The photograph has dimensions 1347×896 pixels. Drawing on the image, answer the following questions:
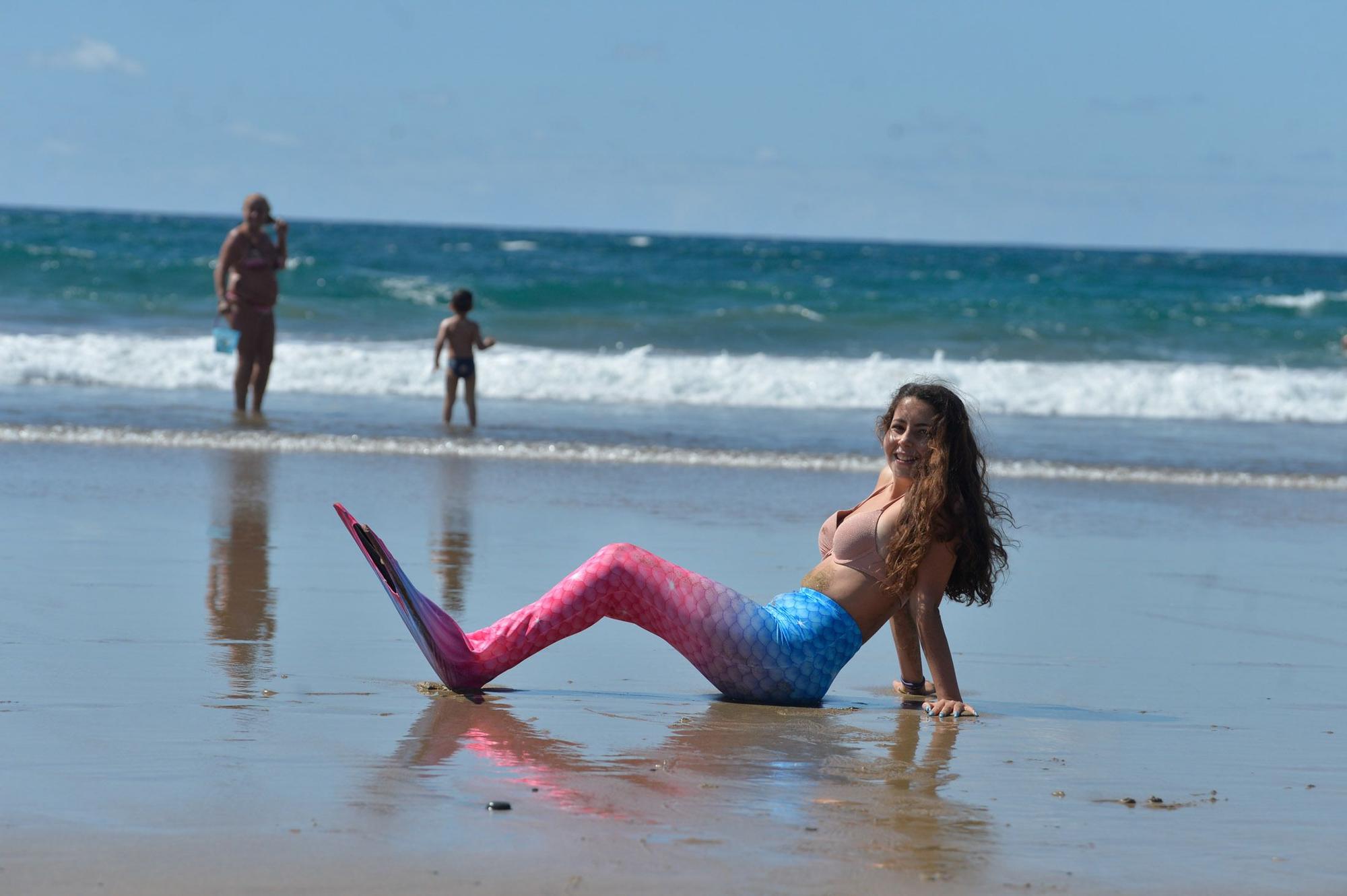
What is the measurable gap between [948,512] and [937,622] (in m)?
0.32

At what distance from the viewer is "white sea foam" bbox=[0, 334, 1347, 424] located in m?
15.8

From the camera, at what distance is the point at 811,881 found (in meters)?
3.04

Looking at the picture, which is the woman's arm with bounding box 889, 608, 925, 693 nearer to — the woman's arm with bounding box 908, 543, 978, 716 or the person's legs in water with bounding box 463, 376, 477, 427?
the woman's arm with bounding box 908, 543, 978, 716

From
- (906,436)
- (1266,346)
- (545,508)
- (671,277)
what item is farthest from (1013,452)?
(671,277)

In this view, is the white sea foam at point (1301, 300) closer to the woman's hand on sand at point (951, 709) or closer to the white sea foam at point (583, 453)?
the white sea foam at point (583, 453)

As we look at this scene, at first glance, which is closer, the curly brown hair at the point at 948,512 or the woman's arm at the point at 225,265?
the curly brown hair at the point at 948,512

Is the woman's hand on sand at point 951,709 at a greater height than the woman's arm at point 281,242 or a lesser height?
lesser

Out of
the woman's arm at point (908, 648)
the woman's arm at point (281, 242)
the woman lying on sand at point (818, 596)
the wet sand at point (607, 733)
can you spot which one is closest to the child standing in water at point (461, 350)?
the woman's arm at point (281, 242)

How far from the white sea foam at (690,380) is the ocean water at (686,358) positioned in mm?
54

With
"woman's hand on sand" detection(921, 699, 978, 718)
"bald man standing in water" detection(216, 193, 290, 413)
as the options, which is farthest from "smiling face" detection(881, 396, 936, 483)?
"bald man standing in water" detection(216, 193, 290, 413)

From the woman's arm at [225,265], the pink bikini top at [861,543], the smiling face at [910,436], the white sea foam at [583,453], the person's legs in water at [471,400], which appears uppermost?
the woman's arm at [225,265]

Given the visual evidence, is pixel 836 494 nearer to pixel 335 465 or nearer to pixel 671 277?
pixel 335 465

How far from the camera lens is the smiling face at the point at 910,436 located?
453 centimetres

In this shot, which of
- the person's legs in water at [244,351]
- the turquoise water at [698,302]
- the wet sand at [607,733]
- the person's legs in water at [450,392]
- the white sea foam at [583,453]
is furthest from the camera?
the turquoise water at [698,302]
